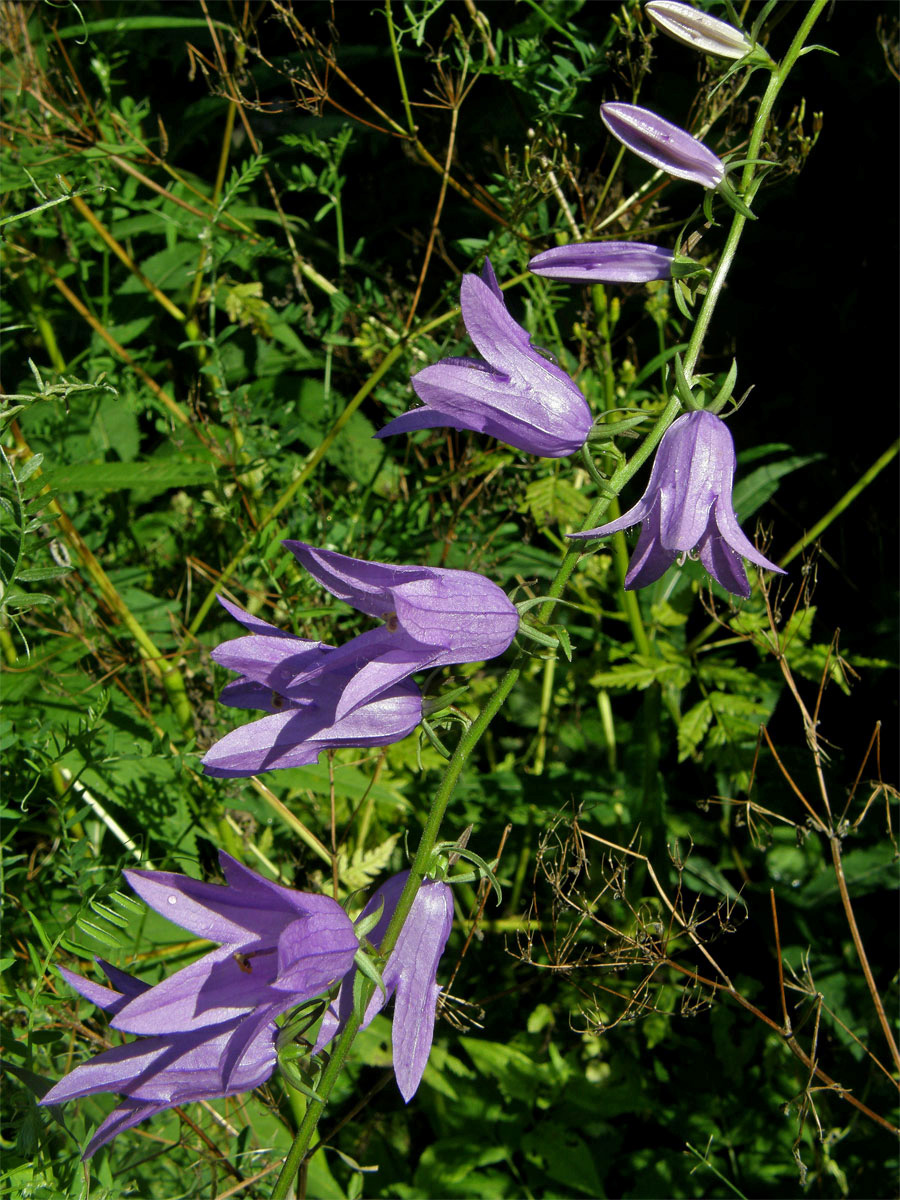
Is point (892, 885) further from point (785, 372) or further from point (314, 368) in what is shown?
point (314, 368)

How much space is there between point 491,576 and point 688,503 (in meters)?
1.36

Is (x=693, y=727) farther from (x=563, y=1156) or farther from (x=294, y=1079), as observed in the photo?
(x=294, y=1079)

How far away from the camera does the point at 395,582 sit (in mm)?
978

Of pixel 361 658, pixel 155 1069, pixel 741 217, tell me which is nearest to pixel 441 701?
pixel 361 658

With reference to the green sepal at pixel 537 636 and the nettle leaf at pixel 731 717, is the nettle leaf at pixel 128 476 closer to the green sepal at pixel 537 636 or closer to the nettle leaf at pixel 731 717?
the green sepal at pixel 537 636

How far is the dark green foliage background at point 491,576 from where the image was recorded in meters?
1.79

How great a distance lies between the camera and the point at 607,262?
113cm

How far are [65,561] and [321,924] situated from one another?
118 cm

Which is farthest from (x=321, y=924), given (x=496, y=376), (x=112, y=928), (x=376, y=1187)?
(x=376, y=1187)

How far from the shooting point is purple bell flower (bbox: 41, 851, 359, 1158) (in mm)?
927

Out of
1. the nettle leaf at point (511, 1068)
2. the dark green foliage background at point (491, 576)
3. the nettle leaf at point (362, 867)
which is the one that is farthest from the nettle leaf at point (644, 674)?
the nettle leaf at point (511, 1068)

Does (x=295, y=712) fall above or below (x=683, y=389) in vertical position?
below

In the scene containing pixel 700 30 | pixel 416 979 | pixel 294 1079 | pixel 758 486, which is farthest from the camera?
pixel 758 486

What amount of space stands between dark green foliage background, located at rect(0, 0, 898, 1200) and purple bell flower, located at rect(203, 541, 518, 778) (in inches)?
18.5
